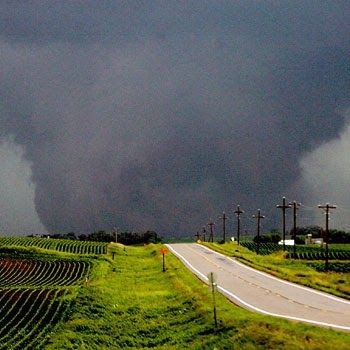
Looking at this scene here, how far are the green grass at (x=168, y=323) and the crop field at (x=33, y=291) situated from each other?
1.52 metres

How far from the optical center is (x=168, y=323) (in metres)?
38.4

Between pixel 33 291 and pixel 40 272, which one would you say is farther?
pixel 40 272

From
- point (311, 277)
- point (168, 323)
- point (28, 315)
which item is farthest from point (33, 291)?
point (168, 323)

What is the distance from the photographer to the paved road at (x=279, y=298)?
3297 centimetres

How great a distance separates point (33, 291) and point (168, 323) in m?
24.4

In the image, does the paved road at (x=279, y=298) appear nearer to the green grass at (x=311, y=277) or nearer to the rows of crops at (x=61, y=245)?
the green grass at (x=311, y=277)

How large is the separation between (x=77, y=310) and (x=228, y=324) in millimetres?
19498

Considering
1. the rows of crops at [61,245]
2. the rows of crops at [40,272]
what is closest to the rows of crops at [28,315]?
the rows of crops at [40,272]

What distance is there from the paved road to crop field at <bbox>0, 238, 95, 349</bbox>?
474 inches

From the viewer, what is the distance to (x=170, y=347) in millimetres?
32750

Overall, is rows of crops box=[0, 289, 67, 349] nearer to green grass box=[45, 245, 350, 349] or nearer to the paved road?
green grass box=[45, 245, 350, 349]

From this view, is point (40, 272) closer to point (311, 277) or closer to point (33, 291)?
point (33, 291)

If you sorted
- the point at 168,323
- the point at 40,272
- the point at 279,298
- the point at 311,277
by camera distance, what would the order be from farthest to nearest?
1. the point at 40,272
2. the point at 311,277
3. the point at 279,298
4. the point at 168,323

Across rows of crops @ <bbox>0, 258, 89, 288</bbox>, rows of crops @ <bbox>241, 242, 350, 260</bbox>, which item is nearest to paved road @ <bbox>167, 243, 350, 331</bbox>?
rows of crops @ <bbox>0, 258, 89, 288</bbox>
